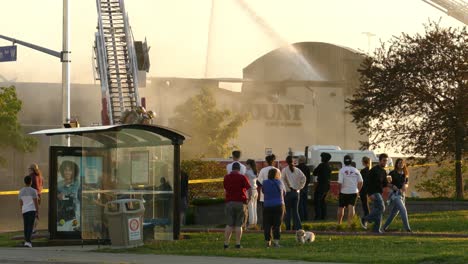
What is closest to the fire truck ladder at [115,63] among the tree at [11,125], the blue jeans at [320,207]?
the blue jeans at [320,207]

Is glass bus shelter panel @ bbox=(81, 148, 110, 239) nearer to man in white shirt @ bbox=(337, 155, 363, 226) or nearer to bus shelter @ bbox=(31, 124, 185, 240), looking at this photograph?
bus shelter @ bbox=(31, 124, 185, 240)

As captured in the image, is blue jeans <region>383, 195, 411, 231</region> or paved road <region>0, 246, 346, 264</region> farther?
blue jeans <region>383, 195, 411, 231</region>

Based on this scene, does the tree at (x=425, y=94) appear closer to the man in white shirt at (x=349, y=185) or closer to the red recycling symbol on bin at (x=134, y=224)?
the man in white shirt at (x=349, y=185)

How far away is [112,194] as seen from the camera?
24.3 metres

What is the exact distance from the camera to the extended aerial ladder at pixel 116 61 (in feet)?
151

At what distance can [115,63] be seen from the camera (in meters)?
47.4

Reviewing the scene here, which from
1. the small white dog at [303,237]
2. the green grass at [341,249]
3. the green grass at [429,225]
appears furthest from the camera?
the green grass at [429,225]

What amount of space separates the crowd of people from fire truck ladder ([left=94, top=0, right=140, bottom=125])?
15973 millimetres

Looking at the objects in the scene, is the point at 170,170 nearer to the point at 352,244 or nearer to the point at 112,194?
the point at 112,194

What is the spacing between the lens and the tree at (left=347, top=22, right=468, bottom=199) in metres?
40.5

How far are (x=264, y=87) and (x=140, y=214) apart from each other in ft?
252

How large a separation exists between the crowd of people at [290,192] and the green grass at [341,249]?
52 cm

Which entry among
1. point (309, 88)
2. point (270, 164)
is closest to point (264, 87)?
point (309, 88)

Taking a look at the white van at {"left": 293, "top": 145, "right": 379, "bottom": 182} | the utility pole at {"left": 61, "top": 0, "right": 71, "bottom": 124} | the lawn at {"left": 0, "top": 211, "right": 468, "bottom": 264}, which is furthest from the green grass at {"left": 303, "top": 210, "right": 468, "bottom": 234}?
the white van at {"left": 293, "top": 145, "right": 379, "bottom": 182}
